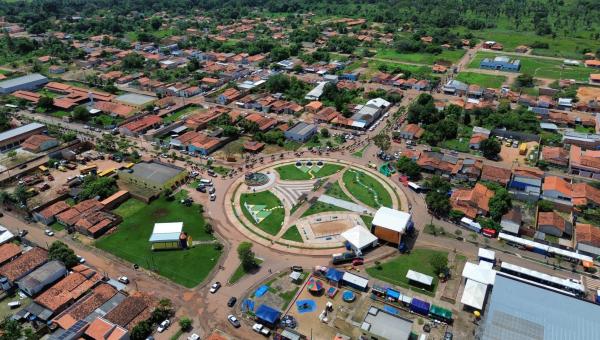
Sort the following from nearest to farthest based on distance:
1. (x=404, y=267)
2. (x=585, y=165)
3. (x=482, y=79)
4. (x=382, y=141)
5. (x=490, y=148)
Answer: (x=404, y=267), (x=585, y=165), (x=490, y=148), (x=382, y=141), (x=482, y=79)

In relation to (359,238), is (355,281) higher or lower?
lower

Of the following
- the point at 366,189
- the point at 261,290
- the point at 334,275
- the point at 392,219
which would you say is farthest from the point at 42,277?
the point at 366,189

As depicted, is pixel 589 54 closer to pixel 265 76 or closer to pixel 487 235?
pixel 265 76

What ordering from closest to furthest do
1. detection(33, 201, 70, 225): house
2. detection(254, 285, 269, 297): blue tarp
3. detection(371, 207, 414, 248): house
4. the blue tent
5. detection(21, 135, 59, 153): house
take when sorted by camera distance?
the blue tent, detection(254, 285, 269, 297): blue tarp, detection(371, 207, 414, 248): house, detection(33, 201, 70, 225): house, detection(21, 135, 59, 153): house

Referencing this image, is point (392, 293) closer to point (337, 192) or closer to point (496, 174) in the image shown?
point (337, 192)

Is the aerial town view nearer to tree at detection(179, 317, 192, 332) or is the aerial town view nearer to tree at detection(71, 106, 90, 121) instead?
tree at detection(179, 317, 192, 332)

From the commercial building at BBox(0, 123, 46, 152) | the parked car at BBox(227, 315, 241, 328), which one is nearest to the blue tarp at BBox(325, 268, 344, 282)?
the parked car at BBox(227, 315, 241, 328)
